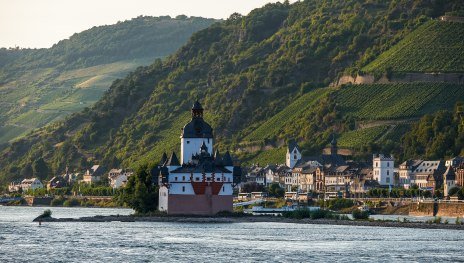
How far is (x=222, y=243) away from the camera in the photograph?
10631 cm

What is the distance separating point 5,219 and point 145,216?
56.9 feet

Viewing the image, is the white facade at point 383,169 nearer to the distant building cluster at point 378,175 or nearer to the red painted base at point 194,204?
the distant building cluster at point 378,175

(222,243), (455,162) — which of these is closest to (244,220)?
(222,243)

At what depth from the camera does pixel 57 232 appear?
120 m

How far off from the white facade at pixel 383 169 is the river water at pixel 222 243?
191ft

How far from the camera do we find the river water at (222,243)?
94.1m

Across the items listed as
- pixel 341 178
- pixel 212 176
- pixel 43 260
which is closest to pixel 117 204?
pixel 341 178

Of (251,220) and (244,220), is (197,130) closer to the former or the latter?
(251,220)

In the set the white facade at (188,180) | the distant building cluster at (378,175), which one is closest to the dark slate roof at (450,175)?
the distant building cluster at (378,175)

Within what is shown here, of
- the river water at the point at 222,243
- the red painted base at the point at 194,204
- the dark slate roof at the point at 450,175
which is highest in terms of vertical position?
the dark slate roof at the point at 450,175

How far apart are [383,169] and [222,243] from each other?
285 feet

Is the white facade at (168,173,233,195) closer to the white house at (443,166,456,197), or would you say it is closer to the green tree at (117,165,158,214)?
the green tree at (117,165,158,214)

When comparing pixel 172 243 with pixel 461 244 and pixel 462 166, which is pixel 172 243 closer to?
pixel 461 244

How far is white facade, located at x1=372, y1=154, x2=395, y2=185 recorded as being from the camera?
622 ft
